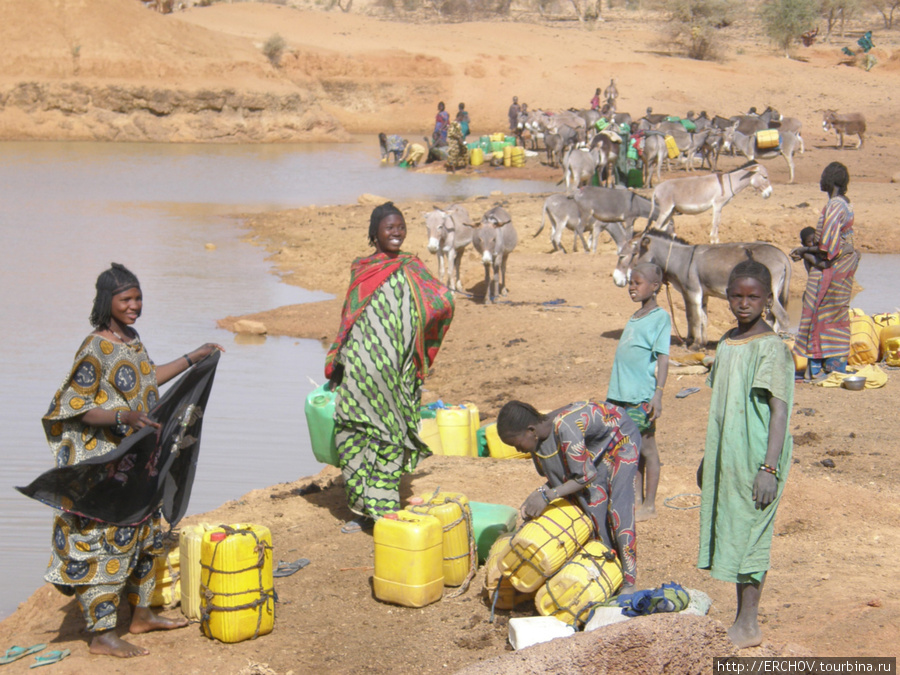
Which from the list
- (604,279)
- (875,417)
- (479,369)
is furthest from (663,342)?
(604,279)

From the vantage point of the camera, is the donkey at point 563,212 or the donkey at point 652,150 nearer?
the donkey at point 563,212

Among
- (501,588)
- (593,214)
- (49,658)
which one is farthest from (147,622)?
(593,214)

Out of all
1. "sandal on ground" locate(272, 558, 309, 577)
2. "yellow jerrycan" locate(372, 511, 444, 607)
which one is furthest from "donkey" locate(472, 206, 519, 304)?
"yellow jerrycan" locate(372, 511, 444, 607)

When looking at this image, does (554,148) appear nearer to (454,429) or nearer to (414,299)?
(454,429)

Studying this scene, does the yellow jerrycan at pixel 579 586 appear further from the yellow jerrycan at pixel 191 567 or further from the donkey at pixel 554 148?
the donkey at pixel 554 148

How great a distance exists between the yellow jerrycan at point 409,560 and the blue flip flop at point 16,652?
1619 millimetres

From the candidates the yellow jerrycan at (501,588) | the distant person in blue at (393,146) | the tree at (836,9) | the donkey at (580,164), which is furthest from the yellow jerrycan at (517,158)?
the tree at (836,9)

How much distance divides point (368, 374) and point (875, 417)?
4.54 metres

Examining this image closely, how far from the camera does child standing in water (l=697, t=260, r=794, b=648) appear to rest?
146 inches

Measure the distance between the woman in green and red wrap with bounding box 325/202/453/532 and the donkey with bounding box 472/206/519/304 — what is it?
6.90 meters

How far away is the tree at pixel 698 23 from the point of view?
48.1 m

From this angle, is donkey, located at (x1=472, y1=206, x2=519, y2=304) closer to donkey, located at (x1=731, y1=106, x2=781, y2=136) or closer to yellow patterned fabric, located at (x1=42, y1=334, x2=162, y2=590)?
yellow patterned fabric, located at (x1=42, y1=334, x2=162, y2=590)

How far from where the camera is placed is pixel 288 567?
5.28 meters

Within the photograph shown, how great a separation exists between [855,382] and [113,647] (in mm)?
6599
